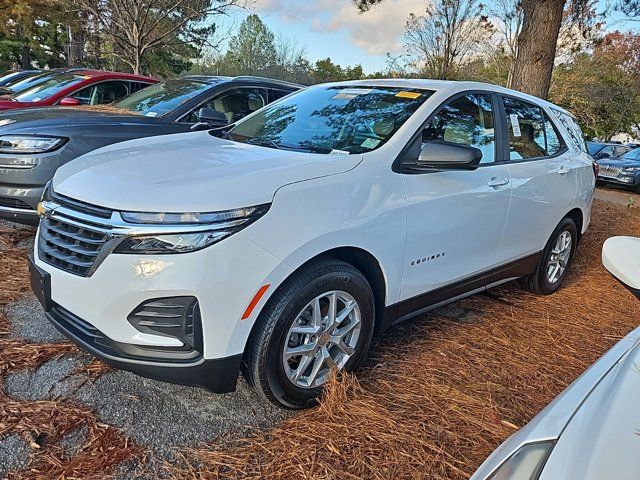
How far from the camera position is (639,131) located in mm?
35438

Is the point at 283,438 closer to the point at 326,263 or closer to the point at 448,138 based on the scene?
the point at 326,263

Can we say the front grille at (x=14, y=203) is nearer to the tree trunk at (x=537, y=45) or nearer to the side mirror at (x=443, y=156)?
the side mirror at (x=443, y=156)

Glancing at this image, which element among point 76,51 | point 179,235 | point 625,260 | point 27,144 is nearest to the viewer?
point 625,260

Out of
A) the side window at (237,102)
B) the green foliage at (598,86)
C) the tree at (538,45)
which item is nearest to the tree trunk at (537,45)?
the tree at (538,45)

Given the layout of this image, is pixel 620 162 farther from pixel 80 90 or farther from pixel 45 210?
pixel 45 210

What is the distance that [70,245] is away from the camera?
2303mm

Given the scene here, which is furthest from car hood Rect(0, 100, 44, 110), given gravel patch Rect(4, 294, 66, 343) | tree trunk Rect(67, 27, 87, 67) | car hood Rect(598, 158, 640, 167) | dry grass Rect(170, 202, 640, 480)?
car hood Rect(598, 158, 640, 167)

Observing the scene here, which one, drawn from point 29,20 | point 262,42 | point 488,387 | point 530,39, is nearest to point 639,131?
point 262,42

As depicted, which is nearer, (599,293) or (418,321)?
(418,321)

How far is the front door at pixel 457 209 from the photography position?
2.90 metres

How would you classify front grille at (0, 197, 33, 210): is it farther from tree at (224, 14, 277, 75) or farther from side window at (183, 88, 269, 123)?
tree at (224, 14, 277, 75)

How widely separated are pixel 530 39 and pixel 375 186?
6229 mm

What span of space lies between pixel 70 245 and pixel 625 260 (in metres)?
2.27

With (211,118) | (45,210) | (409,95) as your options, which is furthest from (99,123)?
(409,95)
